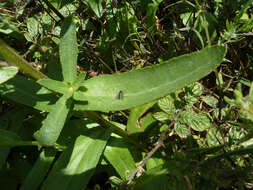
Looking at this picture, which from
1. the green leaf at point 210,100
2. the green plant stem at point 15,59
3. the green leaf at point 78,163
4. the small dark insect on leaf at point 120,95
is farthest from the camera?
the green leaf at point 210,100

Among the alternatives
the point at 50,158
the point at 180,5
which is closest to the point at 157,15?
the point at 180,5

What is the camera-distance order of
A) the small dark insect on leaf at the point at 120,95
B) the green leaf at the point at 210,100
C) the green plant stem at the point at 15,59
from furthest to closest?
1. the green leaf at the point at 210,100
2. the small dark insect on leaf at the point at 120,95
3. the green plant stem at the point at 15,59

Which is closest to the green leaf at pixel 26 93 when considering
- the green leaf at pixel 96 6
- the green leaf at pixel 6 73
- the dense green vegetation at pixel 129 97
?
the dense green vegetation at pixel 129 97

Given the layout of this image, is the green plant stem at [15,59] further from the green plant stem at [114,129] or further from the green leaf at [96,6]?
the green leaf at [96,6]

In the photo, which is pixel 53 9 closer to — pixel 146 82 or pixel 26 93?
pixel 26 93

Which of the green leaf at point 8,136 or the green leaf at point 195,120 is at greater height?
the green leaf at point 8,136

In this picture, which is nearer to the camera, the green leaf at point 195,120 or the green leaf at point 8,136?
the green leaf at point 195,120

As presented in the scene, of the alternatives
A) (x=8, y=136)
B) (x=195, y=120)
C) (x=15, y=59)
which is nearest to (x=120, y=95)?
(x=195, y=120)

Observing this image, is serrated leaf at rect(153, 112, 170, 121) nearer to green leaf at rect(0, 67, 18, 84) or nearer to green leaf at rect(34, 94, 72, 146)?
green leaf at rect(34, 94, 72, 146)
